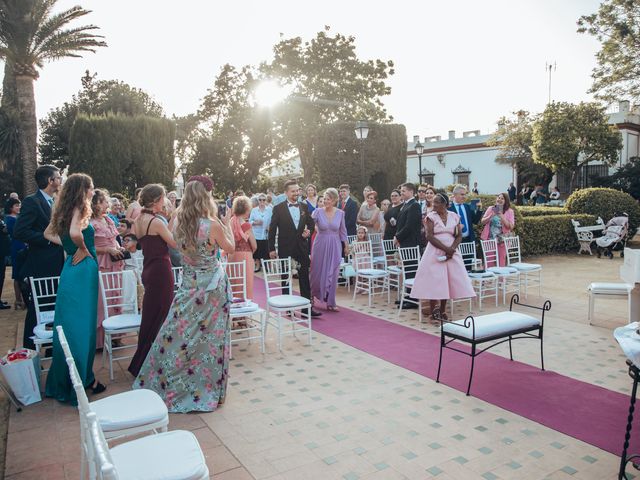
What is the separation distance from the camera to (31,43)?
16.7 meters

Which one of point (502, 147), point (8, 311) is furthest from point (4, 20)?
point (502, 147)

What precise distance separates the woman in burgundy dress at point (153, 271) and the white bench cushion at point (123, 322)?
6.0 inches

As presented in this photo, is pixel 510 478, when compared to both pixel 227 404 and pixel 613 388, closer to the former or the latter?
pixel 613 388

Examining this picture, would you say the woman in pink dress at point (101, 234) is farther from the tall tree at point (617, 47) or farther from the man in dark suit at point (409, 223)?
the tall tree at point (617, 47)

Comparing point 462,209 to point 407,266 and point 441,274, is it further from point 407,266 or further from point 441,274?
point 441,274

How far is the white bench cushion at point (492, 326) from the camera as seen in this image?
444cm

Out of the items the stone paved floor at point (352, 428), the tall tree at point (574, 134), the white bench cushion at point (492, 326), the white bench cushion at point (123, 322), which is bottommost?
the stone paved floor at point (352, 428)

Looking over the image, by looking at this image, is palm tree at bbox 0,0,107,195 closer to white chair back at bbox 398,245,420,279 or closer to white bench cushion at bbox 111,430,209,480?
white chair back at bbox 398,245,420,279

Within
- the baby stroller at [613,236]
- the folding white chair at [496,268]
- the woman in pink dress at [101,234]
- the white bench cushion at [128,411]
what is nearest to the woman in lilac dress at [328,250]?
the folding white chair at [496,268]

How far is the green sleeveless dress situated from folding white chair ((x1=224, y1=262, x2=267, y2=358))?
127 centimetres

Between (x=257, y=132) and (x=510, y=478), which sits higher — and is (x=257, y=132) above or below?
above

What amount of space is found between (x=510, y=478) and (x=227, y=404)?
2.41 meters

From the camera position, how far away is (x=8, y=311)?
8320 mm

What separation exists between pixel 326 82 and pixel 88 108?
60.5ft
